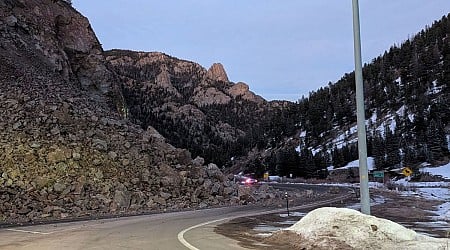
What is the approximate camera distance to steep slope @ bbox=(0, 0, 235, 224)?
27688mm

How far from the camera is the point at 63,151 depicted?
3077cm

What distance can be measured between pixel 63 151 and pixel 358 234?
24.0m

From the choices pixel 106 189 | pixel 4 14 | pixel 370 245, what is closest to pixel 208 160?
pixel 4 14

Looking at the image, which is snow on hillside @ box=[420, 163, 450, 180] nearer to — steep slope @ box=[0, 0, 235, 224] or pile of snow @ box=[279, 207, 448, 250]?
steep slope @ box=[0, 0, 235, 224]

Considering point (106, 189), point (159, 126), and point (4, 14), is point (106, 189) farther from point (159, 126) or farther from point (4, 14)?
point (159, 126)

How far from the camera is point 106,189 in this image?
1168 inches

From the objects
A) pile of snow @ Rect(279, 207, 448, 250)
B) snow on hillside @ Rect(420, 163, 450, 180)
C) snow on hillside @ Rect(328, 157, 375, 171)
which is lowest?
pile of snow @ Rect(279, 207, 448, 250)

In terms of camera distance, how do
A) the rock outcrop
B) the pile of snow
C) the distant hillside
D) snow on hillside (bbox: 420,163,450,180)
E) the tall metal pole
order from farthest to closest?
the rock outcrop
the distant hillside
snow on hillside (bbox: 420,163,450,180)
the tall metal pole
the pile of snow

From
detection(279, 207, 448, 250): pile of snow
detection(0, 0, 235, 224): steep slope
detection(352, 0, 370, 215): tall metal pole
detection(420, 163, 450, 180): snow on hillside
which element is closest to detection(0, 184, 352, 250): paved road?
detection(279, 207, 448, 250): pile of snow

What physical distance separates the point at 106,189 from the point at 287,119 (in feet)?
479

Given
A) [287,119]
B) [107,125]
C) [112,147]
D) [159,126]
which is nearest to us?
[112,147]

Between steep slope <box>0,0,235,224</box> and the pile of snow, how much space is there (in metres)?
17.1

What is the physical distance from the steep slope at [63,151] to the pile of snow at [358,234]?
17145 millimetres

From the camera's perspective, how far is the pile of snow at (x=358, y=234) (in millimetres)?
10203
